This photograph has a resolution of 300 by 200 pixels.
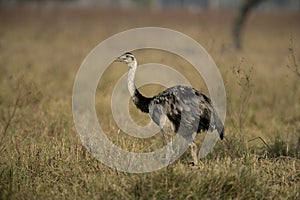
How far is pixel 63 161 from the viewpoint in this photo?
5875 millimetres

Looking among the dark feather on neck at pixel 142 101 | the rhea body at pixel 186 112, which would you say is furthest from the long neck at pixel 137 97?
the rhea body at pixel 186 112

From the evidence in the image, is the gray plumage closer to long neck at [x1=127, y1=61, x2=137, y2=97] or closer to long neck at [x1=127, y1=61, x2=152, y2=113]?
long neck at [x1=127, y1=61, x2=152, y2=113]

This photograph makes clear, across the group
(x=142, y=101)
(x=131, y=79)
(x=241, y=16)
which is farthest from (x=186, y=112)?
(x=241, y=16)

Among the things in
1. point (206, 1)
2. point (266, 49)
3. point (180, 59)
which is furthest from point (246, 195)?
point (206, 1)

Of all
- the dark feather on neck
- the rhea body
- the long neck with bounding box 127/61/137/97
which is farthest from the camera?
the long neck with bounding box 127/61/137/97

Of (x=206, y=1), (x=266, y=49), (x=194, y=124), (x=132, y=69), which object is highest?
(x=206, y=1)

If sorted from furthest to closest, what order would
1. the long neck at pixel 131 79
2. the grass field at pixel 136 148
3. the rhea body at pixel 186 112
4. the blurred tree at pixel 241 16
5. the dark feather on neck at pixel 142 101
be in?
the blurred tree at pixel 241 16, the long neck at pixel 131 79, the dark feather on neck at pixel 142 101, the rhea body at pixel 186 112, the grass field at pixel 136 148

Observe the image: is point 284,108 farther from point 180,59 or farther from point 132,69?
point 180,59

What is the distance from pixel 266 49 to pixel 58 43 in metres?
9.08

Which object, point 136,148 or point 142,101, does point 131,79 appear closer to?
point 142,101

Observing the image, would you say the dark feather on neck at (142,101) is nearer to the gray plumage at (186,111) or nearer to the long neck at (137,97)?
the long neck at (137,97)

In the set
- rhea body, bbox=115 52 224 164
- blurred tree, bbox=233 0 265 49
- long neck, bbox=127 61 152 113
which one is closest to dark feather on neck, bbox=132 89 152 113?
long neck, bbox=127 61 152 113

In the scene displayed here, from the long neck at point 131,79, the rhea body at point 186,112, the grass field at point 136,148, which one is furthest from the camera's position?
the long neck at point 131,79

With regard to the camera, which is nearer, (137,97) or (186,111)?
(186,111)
